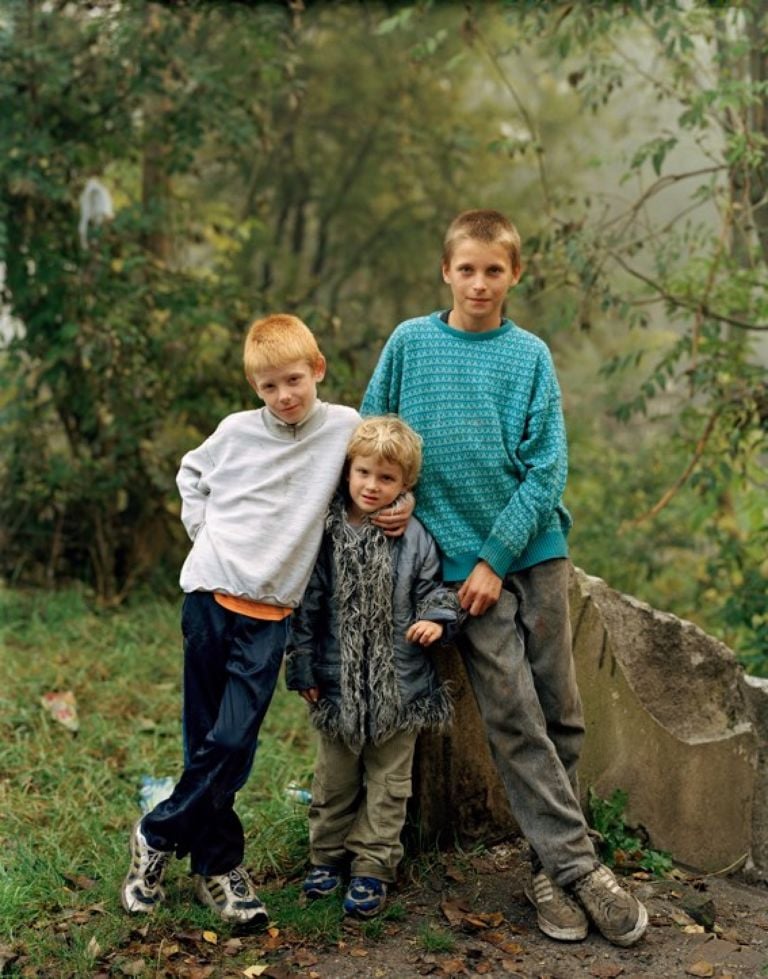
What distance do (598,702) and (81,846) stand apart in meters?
1.69

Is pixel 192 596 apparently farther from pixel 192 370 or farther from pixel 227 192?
pixel 227 192

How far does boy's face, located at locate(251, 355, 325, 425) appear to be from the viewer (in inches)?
122

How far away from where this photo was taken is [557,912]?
10.7 feet

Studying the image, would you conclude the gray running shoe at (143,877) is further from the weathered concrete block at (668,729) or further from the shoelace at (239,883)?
the weathered concrete block at (668,729)

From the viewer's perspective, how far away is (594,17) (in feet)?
16.4

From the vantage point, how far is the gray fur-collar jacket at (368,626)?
3.22 m

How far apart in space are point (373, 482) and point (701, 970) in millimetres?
1506

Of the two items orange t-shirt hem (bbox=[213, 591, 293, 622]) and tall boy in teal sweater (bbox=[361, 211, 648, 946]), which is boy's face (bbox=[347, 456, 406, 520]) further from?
orange t-shirt hem (bbox=[213, 591, 293, 622])

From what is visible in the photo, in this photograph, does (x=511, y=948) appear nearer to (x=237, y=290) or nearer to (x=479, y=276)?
(x=479, y=276)

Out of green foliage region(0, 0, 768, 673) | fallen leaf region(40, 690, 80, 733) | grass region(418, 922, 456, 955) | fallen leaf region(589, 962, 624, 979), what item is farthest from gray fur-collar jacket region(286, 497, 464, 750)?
green foliage region(0, 0, 768, 673)

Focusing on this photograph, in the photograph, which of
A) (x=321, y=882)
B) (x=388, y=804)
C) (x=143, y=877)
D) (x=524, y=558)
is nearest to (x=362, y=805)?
(x=388, y=804)

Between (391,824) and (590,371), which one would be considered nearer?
(391,824)

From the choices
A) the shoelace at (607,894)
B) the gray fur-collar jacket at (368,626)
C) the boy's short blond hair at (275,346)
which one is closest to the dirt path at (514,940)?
the shoelace at (607,894)

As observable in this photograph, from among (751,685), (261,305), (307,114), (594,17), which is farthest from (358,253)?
(751,685)
